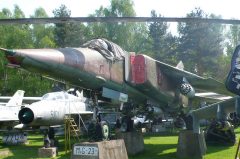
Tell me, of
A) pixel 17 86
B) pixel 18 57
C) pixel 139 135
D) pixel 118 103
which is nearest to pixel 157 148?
pixel 139 135

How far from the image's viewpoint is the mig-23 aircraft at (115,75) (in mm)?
8094

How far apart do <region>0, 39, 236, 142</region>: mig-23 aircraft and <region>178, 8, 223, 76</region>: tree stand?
108 ft

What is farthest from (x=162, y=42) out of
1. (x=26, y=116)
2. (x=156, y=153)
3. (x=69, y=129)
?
(x=69, y=129)

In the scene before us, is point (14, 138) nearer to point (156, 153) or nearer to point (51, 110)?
point (51, 110)

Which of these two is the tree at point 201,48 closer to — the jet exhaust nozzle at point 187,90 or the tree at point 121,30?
the tree at point 121,30

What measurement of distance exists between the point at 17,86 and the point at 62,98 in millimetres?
26384

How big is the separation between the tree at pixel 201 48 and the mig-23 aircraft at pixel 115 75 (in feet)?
108

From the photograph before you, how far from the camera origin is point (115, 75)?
420 inches

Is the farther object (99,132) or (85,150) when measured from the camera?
(99,132)

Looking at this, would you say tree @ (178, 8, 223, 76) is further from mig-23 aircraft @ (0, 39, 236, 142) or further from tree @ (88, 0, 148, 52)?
Result: mig-23 aircraft @ (0, 39, 236, 142)

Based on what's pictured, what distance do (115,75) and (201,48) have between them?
36.9 metres

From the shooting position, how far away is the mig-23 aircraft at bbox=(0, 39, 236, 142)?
8094mm

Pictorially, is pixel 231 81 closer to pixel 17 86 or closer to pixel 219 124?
pixel 219 124

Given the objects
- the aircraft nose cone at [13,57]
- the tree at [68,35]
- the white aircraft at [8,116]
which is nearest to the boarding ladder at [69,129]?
the aircraft nose cone at [13,57]
